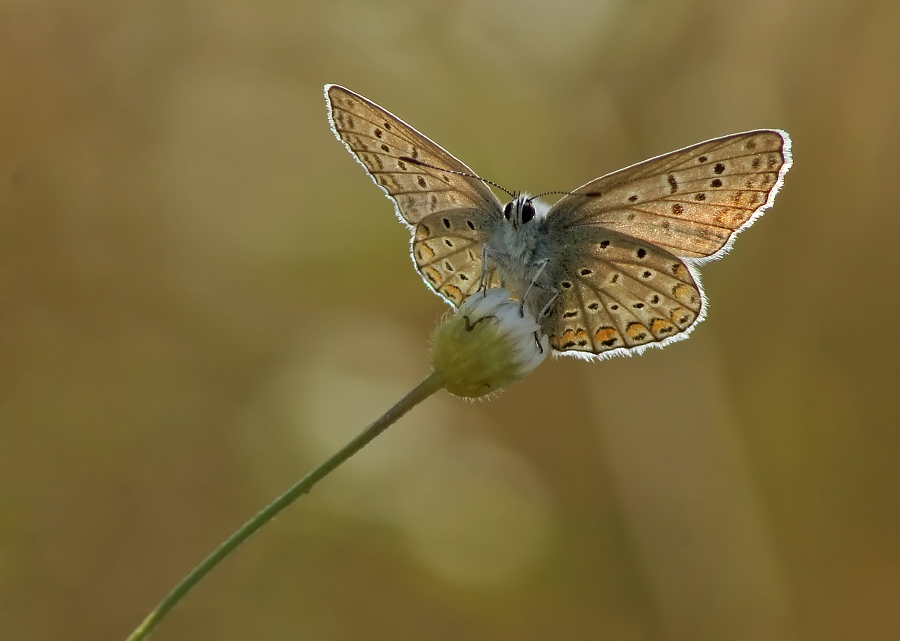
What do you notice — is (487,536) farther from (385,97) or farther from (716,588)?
(385,97)

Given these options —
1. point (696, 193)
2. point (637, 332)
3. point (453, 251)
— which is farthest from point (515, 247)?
point (696, 193)

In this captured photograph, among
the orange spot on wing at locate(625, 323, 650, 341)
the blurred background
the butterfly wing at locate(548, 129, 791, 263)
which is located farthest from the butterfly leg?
the blurred background

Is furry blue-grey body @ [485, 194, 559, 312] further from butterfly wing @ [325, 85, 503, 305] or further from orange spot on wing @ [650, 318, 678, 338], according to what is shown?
orange spot on wing @ [650, 318, 678, 338]

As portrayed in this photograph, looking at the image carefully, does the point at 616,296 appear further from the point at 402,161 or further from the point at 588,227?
the point at 402,161

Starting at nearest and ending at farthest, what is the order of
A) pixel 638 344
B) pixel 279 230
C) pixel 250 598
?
pixel 638 344, pixel 250 598, pixel 279 230

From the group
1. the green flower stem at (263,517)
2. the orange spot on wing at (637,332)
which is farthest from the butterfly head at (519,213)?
the green flower stem at (263,517)

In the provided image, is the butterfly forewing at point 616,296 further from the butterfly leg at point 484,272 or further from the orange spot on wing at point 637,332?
A: the butterfly leg at point 484,272

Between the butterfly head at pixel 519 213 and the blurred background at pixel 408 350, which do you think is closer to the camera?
the butterfly head at pixel 519 213

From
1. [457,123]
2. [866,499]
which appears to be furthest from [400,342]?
[866,499]
